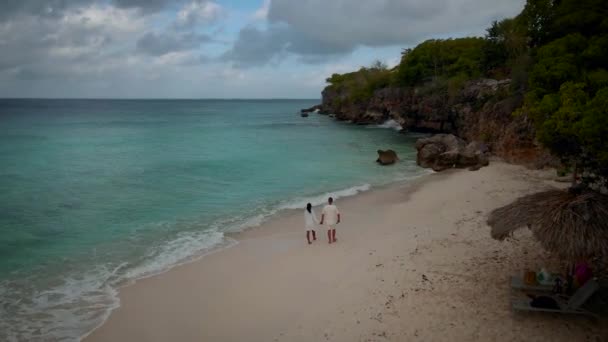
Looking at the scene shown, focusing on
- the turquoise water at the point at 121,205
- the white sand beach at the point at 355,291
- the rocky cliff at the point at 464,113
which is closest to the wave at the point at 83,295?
the turquoise water at the point at 121,205

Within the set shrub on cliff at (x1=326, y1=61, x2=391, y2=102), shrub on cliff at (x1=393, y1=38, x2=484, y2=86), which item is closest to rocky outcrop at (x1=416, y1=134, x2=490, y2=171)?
shrub on cliff at (x1=393, y1=38, x2=484, y2=86)

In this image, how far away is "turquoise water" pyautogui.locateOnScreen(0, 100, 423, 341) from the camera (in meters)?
10.7

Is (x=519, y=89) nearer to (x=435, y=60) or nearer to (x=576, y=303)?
(x=576, y=303)

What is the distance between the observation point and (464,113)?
3944 cm

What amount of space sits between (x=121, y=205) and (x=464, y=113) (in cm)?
3200

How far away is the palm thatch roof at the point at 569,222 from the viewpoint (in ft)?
24.6

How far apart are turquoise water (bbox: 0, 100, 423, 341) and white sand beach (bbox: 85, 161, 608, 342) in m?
1.25

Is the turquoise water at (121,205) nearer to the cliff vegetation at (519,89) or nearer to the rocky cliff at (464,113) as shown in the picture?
the rocky cliff at (464,113)

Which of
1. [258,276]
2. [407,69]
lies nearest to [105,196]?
[258,276]

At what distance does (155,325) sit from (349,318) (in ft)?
14.0

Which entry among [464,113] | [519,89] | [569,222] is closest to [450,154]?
[519,89]

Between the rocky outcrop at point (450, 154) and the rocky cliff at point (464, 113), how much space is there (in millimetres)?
1454

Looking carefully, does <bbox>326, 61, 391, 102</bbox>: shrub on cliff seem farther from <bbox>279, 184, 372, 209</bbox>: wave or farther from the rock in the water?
<bbox>279, 184, 372, 209</bbox>: wave

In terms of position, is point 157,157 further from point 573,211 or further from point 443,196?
point 573,211
